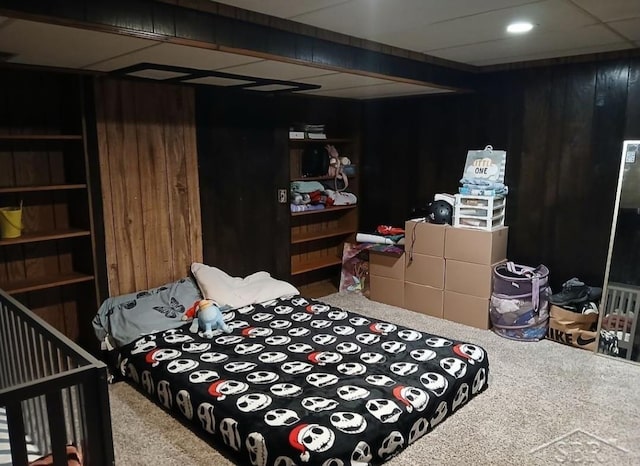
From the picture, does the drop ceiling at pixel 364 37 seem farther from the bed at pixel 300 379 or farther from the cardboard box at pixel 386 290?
the cardboard box at pixel 386 290

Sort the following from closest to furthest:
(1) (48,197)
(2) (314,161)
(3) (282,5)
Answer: (3) (282,5)
(1) (48,197)
(2) (314,161)

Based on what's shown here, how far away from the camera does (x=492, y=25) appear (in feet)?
8.62

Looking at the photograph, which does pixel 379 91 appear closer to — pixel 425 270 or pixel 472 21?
pixel 425 270

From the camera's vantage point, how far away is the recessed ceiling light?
262 centimetres

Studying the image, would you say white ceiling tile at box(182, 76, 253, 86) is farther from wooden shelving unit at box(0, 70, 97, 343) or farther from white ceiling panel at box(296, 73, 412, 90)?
wooden shelving unit at box(0, 70, 97, 343)

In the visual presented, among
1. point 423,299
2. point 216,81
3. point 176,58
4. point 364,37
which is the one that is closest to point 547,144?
point 423,299

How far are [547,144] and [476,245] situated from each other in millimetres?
1041

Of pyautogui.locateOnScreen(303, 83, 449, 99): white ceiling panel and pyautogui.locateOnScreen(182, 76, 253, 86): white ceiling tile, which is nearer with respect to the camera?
pyautogui.locateOnScreen(182, 76, 253, 86): white ceiling tile

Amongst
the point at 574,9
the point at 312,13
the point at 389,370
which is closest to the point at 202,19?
the point at 312,13

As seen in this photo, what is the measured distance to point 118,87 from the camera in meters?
3.41

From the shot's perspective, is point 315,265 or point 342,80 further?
point 315,265

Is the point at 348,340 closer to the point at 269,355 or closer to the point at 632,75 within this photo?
the point at 269,355

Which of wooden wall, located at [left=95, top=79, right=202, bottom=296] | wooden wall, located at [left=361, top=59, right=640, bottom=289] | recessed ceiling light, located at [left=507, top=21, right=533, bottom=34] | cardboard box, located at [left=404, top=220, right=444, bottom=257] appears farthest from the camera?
cardboard box, located at [left=404, top=220, right=444, bottom=257]

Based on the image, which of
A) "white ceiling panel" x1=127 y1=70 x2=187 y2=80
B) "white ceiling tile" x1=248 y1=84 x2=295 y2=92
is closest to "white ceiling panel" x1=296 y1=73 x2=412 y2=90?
"white ceiling tile" x1=248 y1=84 x2=295 y2=92
